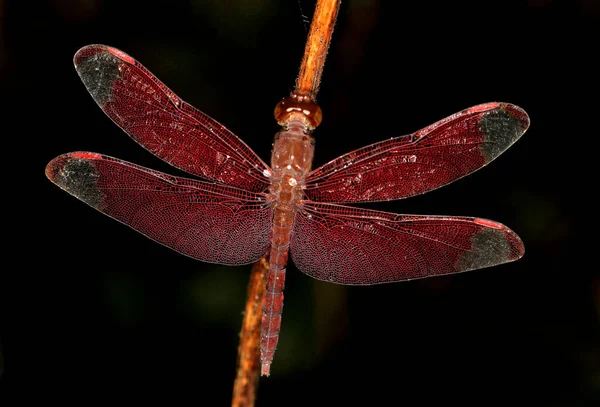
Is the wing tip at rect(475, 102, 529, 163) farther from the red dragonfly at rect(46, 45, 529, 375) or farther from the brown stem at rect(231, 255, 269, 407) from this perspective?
the brown stem at rect(231, 255, 269, 407)

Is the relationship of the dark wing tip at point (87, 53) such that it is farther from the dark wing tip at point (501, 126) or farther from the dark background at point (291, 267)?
the dark wing tip at point (501, 126)

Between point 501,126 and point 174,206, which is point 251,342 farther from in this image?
point 501,126

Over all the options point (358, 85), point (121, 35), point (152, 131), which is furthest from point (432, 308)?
point (121, 35)

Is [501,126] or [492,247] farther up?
[501,126]

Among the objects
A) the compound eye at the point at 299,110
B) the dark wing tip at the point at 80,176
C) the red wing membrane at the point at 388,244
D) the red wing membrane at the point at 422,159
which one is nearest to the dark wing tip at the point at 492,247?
the red wing membrane at the point at 388,244

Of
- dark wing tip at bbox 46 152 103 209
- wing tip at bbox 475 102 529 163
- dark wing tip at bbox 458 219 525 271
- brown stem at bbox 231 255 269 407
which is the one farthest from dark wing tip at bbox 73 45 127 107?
dark wing tip at bbox 458 219 525 271

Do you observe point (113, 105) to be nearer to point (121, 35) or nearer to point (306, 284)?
point (121, 35)

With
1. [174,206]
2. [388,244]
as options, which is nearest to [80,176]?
[174,206]
